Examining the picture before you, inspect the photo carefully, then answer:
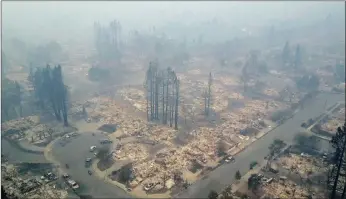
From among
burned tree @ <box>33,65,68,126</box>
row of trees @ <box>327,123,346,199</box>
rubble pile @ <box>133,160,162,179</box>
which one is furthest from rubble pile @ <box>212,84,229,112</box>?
burned tree @ <box>33,65,68,126</box>

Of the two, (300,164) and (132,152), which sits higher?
(132,152)

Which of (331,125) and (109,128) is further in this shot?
(331,125)

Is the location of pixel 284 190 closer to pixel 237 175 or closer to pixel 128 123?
pixel 237 175

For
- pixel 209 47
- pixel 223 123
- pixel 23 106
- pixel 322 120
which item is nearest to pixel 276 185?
pixel 223 123

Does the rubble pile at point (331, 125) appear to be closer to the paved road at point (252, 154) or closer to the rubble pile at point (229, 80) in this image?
the paved road at point (252, 154)

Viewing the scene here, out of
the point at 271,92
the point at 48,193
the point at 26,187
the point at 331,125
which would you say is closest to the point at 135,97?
the point at 271,92

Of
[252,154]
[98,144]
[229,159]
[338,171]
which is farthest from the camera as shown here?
[98,144]
